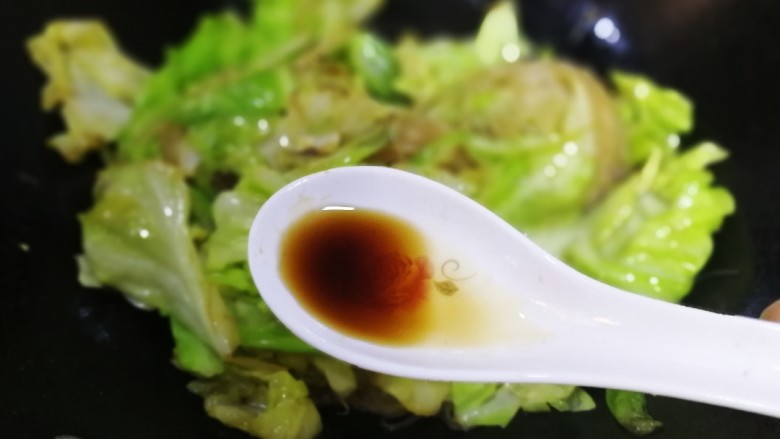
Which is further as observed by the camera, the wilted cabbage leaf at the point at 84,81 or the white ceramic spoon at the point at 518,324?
the wilted cabbage leaf at the point at 84,81

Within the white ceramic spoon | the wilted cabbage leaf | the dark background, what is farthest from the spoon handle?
the wilted cabbage leaf

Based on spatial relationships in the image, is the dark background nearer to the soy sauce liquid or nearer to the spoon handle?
the spoon handle

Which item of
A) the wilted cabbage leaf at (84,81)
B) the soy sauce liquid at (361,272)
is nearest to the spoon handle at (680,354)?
the soy sauce liquid at (361,272)

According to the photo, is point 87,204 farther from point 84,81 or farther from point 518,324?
point 518,324

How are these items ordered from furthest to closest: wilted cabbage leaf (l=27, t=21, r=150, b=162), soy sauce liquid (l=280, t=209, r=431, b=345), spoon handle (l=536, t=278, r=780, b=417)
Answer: wilted cabbage leaf (l=27, t=21, r=150, b=162), soy sauce liquid (l=280, t=209, r=431, b=345), spoon handle (l=536, t=278, r=780, b=417)

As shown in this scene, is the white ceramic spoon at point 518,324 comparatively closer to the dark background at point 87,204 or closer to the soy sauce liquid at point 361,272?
the soy sauce liquid at point 361,272
